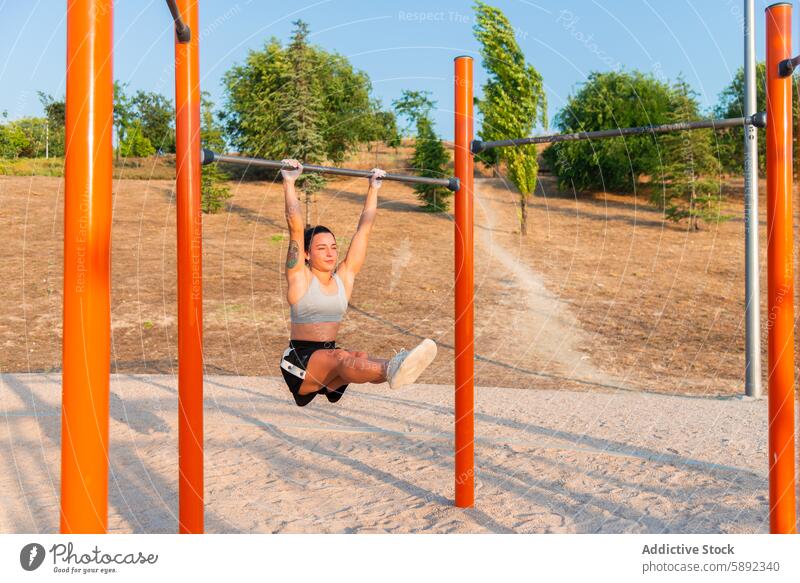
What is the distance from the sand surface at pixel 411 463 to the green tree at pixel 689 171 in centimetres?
1367

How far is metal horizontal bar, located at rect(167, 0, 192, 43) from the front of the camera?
3.78 metres

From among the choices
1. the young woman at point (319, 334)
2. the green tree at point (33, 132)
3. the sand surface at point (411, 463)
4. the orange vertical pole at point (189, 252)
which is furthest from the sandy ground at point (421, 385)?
the green tree at point (33, 132)

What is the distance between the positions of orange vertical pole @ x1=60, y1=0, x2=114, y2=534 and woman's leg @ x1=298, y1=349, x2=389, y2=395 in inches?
53.7

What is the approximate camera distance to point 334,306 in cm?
415

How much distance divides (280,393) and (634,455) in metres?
5.29

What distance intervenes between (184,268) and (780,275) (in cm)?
353

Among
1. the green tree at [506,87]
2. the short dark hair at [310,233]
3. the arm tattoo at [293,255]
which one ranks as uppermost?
the green tree at [506,87]

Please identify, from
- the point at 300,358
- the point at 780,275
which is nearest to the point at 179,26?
the point at 300,358

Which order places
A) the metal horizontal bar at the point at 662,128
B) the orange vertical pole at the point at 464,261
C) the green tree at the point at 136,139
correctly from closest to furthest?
the metal horizontal bar at the point at 662,128, the orange vertical pole at the point at 464,261, the green tree at the point at 136,139

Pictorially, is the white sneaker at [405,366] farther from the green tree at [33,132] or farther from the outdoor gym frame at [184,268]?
the green tree at [33,132]

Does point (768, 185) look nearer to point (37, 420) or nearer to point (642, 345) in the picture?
point (37, 420)

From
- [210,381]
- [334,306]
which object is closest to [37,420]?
[210,381]

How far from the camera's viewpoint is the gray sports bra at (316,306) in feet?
13.4

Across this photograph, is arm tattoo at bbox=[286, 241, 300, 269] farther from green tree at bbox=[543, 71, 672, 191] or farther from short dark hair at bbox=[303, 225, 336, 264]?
green tree at bbox=[543, 71, 672, 191]
